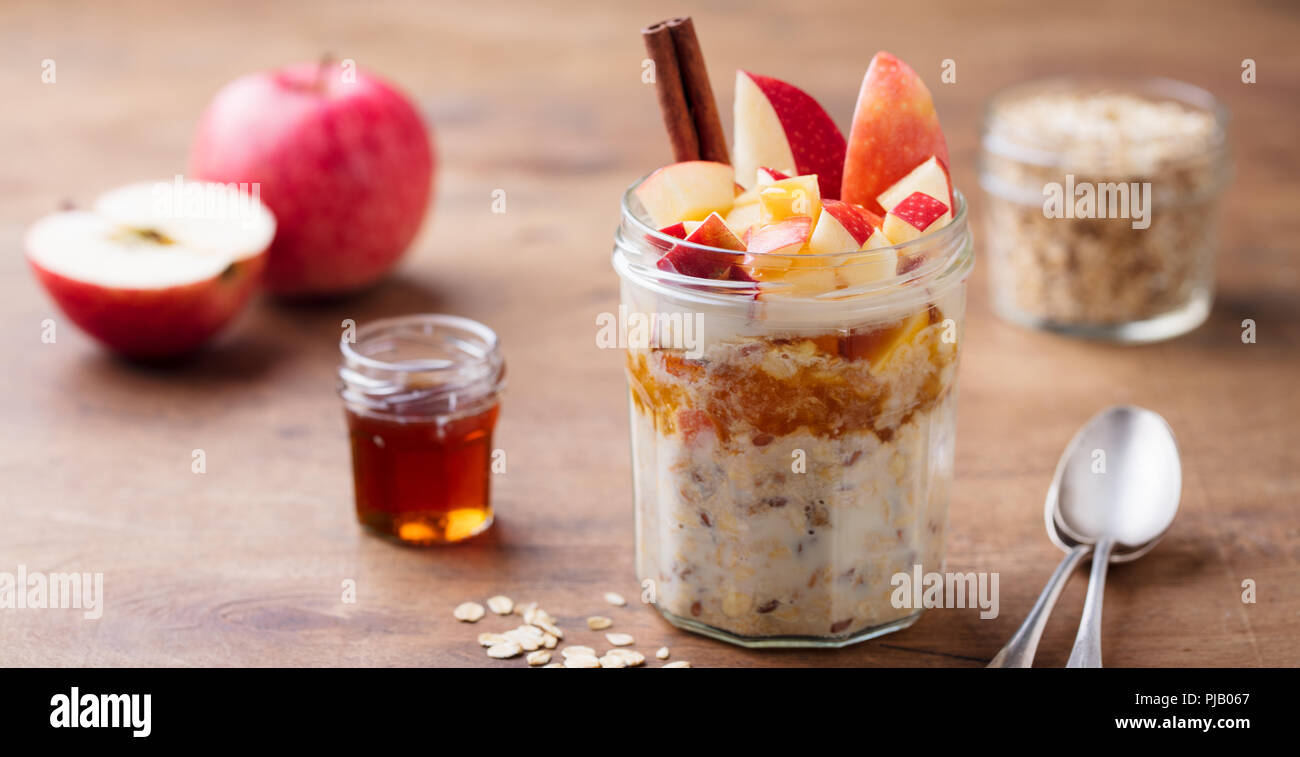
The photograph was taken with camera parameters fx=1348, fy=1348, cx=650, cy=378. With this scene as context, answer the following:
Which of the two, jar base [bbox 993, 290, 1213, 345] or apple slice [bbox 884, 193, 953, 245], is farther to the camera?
jar base [bbox 993, 290, 1213, 345]

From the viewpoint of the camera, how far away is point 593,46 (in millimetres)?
2604

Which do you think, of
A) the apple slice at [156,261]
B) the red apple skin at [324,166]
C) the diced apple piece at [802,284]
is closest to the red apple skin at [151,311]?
the apple slice at [156,261]

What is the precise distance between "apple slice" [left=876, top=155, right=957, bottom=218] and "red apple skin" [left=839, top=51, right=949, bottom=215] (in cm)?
1

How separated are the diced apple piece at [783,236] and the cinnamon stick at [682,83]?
160mm

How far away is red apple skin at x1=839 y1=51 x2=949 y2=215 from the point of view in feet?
3.26

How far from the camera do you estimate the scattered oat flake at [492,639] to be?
1033mm

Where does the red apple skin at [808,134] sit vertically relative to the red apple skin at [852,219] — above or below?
above

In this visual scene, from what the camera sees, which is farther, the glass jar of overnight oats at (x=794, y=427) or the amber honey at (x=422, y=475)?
the amber honey at (x=422, y=475)

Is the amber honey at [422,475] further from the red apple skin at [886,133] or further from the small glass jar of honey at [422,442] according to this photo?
the red apple skin at [886,133]

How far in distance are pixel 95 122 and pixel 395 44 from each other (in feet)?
2.02

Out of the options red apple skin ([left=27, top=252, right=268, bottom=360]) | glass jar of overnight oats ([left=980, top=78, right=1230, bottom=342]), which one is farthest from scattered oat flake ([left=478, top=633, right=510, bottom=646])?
glass jar of overnight oats ([left=980, top=78, right=1230, bottom=342])

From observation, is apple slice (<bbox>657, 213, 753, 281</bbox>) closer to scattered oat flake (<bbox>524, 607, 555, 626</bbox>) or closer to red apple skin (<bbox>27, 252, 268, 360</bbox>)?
scattered oat flake (<bbox>524, 607, 555, 626</bbox>)
